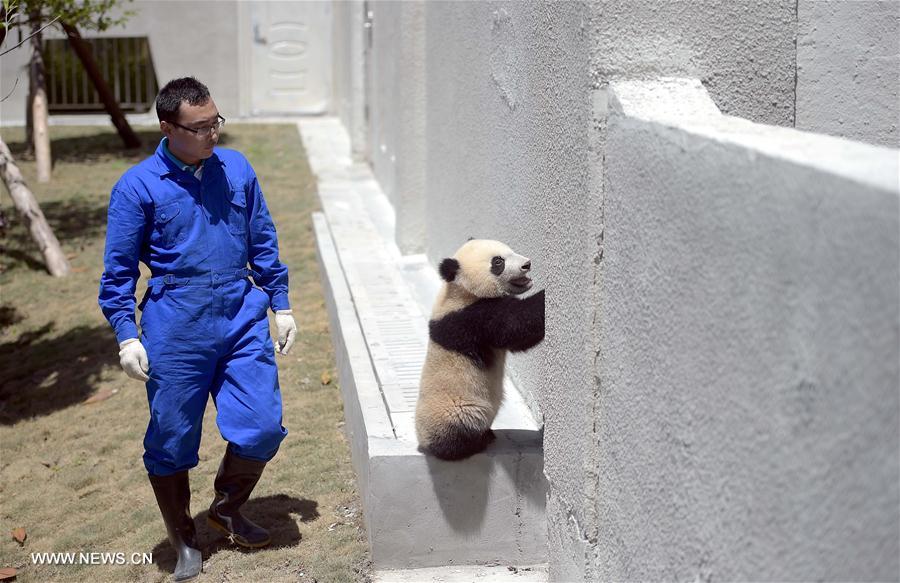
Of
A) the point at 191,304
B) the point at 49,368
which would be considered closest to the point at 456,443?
the point at 191,304

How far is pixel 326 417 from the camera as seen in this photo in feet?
20.4

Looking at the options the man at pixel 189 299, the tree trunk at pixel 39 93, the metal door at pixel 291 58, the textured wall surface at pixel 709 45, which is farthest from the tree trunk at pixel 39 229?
the metal door at pixel 291 58

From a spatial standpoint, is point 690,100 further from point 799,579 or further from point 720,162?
point 799,579

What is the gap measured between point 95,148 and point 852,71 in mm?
13980

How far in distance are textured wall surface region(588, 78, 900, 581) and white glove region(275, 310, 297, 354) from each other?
1.59 metres

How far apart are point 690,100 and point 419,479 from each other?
1.93m

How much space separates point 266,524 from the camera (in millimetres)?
4875

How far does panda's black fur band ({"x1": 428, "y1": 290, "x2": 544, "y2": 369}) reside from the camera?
414 cm

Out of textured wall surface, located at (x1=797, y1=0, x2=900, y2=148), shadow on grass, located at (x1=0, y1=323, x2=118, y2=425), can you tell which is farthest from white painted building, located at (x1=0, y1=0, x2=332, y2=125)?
textured wall surface, located at (x1=797, y1=0, x2=900, y2=148)

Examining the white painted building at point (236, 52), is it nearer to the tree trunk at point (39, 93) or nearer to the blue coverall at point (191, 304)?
the tree trunk at point (39, 93)

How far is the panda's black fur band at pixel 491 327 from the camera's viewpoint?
13.6 ft

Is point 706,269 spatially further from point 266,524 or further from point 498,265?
point 266,524

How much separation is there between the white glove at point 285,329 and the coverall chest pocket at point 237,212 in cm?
39

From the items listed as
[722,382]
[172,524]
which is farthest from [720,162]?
[172,524]
